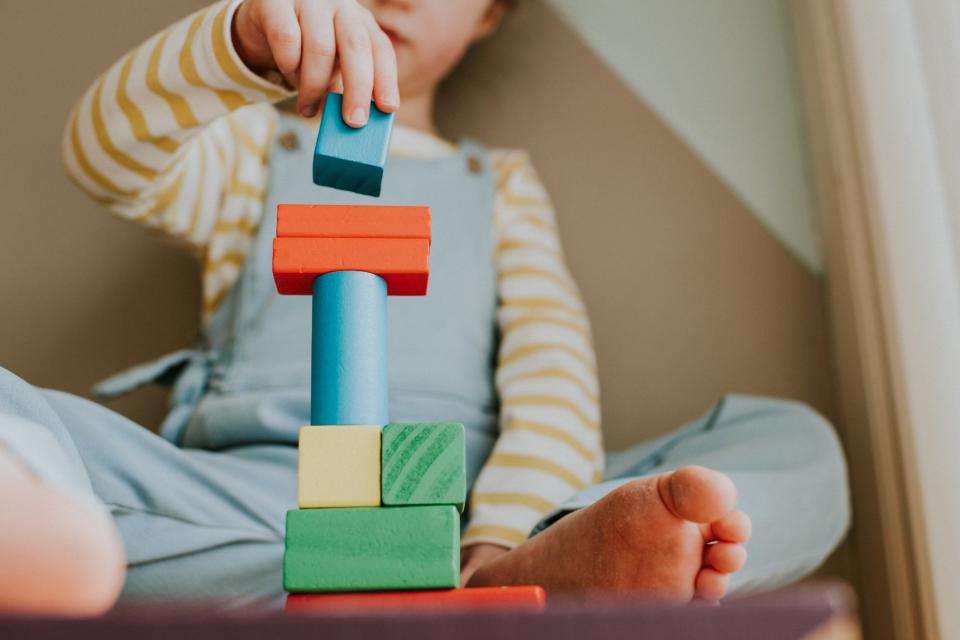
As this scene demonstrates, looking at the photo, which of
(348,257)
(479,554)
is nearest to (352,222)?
(348,257)

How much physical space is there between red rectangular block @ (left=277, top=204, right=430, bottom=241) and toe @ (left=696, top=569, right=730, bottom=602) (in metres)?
0.24

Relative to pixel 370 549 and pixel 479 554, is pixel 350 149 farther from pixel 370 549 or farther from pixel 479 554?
pixel 479 554

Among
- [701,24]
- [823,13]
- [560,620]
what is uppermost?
[701,24]

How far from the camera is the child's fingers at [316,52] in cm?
57

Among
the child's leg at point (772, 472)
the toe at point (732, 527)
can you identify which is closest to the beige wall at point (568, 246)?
the child's leg at point (772, 472)

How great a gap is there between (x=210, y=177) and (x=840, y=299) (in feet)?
2.26

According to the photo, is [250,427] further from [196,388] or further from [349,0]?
[349,0]

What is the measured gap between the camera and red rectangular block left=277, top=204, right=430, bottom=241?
1.63 feet

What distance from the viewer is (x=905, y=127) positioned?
0.76 metres

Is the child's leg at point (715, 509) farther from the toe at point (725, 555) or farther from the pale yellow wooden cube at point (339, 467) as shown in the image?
the pale yellow wooden cube at point (339, 467)

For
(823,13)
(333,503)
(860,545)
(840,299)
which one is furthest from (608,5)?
(333,503)

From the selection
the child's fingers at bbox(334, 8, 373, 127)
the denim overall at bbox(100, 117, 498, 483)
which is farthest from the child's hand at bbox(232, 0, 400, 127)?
the denim overall at bbox(100, 117, 498, 483)

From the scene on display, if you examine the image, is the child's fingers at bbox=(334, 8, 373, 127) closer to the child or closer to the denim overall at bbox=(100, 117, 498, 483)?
the child

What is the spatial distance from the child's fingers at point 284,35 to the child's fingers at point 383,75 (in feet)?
0.16
